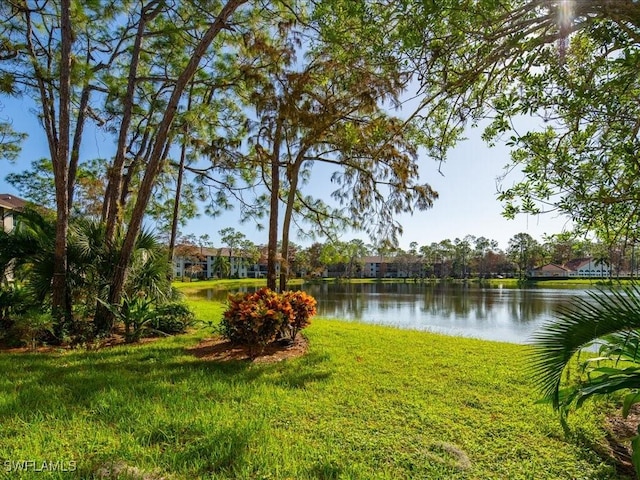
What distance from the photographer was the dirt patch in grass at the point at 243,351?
5109 mm

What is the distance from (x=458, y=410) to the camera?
3.32 meters

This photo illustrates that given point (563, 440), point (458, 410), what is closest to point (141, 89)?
point (458, 410)

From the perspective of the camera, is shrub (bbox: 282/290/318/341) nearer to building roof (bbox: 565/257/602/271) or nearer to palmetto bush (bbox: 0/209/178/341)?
palmetto bush (bbox: 0/209/178/341)

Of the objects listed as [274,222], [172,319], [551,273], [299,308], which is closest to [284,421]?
[299,308]

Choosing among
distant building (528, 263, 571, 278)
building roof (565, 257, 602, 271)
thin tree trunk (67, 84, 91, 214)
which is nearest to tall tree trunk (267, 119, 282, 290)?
thin tree trunk (67, 84, 91, 214)

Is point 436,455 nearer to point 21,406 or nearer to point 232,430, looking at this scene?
point 232,430

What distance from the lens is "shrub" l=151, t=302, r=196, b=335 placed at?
6.79 metres

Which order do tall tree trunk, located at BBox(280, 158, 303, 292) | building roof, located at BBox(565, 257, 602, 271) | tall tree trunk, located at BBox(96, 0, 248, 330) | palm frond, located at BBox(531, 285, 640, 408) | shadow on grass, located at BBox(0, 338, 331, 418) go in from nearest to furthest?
palm frond, located at BBox(531, 285, 640, 408) < shadow on grass, located at BBox(0, 338, 331, 418) < building roof, located at BBox(565, 257, 602, 271) < tall tree trunk, located at BBox(96, 0, 248, 330) < tall tree trunk, located at BBox(280, 158, 303, 292)

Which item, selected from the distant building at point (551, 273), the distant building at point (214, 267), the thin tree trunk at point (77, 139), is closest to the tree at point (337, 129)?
the thin tree trunk at point (77, 139)

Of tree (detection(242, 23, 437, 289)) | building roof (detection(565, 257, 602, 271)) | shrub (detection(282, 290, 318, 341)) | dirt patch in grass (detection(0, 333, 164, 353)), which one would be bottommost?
dirt patch in grass (detection(0, 333, 164, 353))

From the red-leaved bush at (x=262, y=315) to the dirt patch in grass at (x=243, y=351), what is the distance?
15cm

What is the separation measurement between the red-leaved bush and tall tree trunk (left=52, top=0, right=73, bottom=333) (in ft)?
8.92

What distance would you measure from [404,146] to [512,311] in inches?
522

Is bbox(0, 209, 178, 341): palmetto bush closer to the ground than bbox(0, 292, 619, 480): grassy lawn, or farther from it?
farther from it
